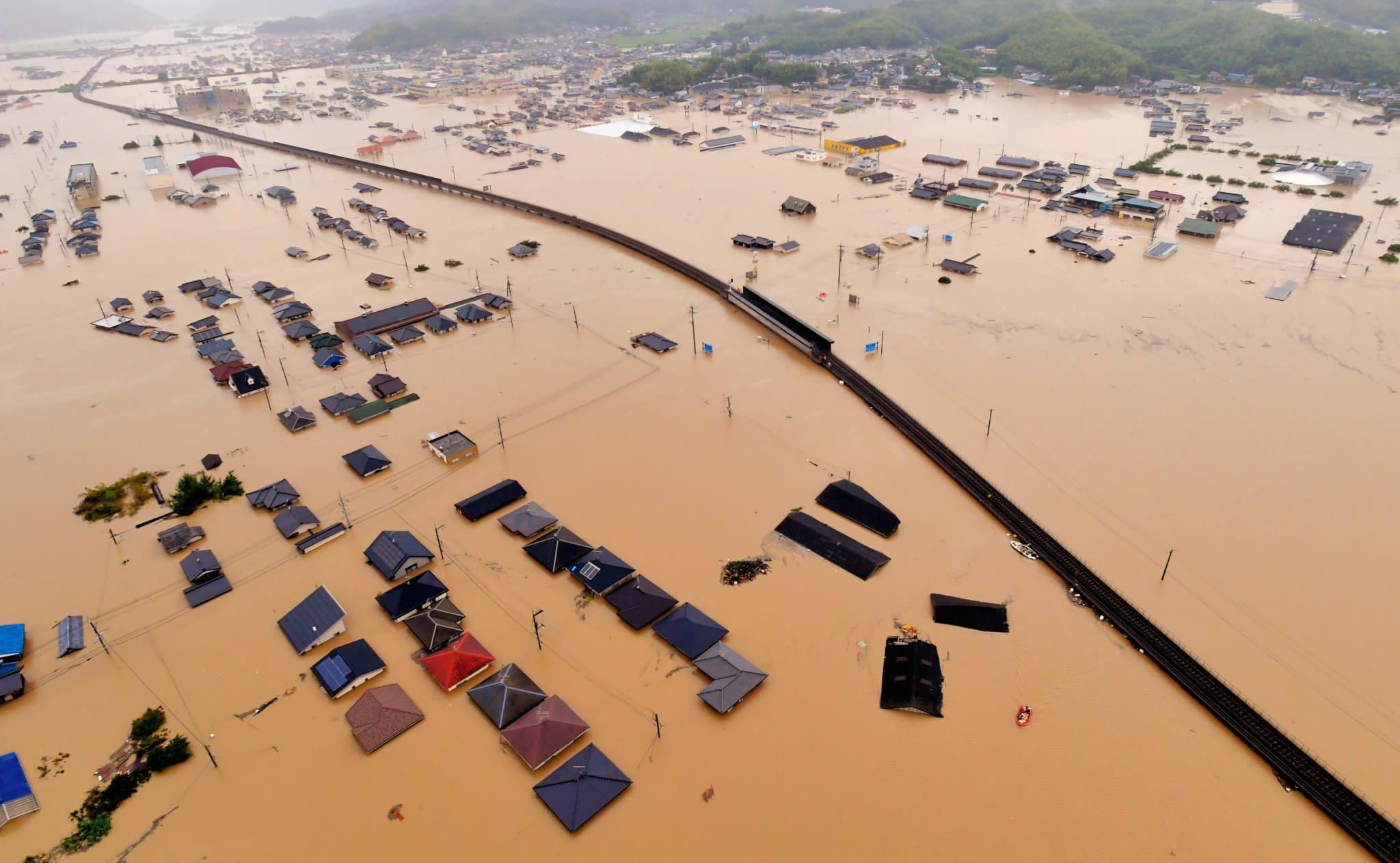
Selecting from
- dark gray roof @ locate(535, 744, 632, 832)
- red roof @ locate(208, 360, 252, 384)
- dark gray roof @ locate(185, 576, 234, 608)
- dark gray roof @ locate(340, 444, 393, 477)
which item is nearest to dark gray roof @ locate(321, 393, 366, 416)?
dark gray roof @ locate(340, 444, 393, 477)

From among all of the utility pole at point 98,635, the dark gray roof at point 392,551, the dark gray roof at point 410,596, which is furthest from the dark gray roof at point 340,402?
the dark gray roof at point 410,596

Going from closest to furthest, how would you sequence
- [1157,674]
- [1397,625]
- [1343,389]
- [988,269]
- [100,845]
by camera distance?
[100,845], [1157,674], [1397,625], [1343,389], [988,269]

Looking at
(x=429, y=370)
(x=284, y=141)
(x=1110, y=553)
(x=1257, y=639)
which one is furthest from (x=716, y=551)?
(x=284, y=141)

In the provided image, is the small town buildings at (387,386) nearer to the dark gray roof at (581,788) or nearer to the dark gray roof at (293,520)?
the dark gray roof at (293,520)

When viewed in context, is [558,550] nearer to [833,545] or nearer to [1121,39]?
[833,545]

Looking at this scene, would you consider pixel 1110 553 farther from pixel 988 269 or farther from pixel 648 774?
pixel 988 269

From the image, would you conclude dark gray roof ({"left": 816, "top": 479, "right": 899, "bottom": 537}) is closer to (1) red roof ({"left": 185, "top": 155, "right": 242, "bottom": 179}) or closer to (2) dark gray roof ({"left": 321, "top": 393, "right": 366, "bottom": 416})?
(2) dark gray roof ({"left": 321, "top": 393, "right": 366, "bottom": 416})
